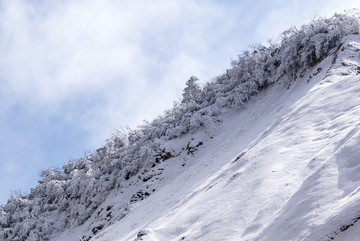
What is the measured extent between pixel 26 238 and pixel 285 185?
15.2 m

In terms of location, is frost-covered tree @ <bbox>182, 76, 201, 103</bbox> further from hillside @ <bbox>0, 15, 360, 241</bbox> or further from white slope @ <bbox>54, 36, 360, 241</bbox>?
white slope @ <bbox>54, 36, 360, 241</bbox>

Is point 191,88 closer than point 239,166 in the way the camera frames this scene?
No

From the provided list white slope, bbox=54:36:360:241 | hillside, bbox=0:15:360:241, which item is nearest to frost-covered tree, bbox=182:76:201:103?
hillside, bbox=0:15:360:241

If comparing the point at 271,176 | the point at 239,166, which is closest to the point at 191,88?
the point at 239,166

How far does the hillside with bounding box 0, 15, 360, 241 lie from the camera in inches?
236

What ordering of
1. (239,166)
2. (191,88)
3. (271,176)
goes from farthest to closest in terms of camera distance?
(191,88), (239,166), (271,176)

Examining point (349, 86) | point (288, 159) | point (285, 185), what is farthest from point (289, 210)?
point (349, 86)

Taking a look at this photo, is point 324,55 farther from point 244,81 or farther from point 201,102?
point 201,102

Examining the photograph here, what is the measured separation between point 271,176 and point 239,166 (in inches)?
84.6

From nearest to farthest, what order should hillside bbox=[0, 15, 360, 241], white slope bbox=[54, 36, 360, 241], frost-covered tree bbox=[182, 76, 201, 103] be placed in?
white slope bbox=[54, 36, 360, 241] → hillside bbox=[0, 15, 360, 241] → frost-covered tree bbox=[182, 76, 201, 103]

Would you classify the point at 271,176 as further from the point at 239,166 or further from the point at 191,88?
the point at 191,88

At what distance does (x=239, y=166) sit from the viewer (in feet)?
31.8

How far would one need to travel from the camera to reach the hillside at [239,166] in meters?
5.98

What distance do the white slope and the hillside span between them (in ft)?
0.11
